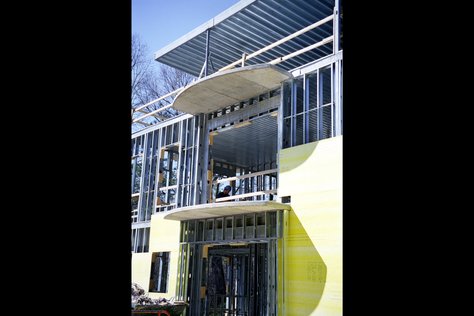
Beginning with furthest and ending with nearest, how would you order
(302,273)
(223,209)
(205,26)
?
(205,26), (223,209), (302,273)

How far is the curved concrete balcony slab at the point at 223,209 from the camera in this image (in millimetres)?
14137

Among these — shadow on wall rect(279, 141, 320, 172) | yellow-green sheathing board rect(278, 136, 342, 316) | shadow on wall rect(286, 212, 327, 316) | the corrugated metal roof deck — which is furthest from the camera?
the corrugated metal roof deck

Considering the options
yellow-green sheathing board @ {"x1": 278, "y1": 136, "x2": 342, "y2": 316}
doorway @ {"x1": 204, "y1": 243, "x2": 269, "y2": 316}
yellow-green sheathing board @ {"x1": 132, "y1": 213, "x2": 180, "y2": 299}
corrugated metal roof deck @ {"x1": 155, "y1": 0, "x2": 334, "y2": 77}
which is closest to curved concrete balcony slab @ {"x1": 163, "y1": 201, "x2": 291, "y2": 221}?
yellow-green sheathing board @ {"x1": 278, "y1": 136, "x2": 342, "y2": 316}

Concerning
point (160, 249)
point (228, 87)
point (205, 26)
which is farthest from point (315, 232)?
point (205, 26)

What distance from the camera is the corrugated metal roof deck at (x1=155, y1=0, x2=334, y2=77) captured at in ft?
59.8

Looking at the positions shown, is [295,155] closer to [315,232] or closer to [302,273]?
[315,232]

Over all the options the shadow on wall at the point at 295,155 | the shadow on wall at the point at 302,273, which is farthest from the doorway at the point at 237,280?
the shadow on wall at the point at 295,155

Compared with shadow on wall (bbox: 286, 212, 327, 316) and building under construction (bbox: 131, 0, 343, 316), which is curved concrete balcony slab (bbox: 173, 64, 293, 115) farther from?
shadow on wall (bbox: 286, 212, 327, 316)

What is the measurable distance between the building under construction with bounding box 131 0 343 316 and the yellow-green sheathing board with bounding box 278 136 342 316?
0.03 metres

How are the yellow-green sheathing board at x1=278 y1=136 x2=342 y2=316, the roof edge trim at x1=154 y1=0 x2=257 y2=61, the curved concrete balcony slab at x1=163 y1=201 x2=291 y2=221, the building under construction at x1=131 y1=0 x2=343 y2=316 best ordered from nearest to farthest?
the yellow-green sheathing board at x1=278 y1=136 x2=342 y2=316, the building under construction at x1=131 y1=0 x2=343 y2=316, the curved concrete balcony slab at x1=163 y1=201 x2=291 y2=221, the roof edge trim at x1=154 y1=0 x2=257 y2=61

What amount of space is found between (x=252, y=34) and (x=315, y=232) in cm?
1005

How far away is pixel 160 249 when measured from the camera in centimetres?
1966
